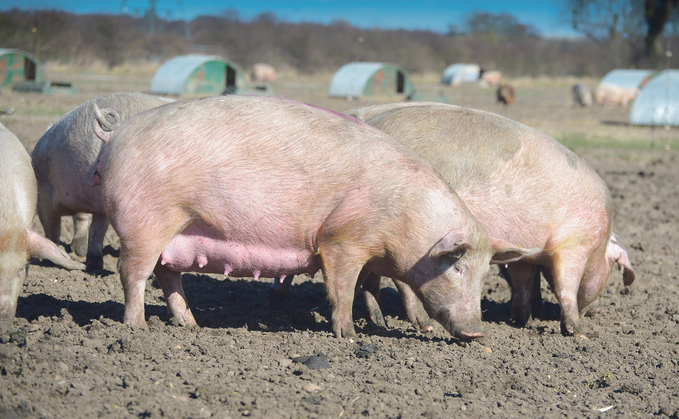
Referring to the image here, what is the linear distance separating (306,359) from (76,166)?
2820 millimetres

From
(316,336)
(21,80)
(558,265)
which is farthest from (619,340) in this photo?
(21,80)

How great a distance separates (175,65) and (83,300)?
18.7 metres

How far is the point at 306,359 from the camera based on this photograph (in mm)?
3689

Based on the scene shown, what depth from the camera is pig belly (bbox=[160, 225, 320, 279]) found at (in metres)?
4.11

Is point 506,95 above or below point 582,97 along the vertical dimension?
below

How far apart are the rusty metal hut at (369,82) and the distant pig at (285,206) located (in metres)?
20.4

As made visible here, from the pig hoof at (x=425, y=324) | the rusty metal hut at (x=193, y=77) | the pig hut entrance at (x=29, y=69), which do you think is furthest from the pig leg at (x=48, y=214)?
the pig hut entrance at (x=29, y=69)

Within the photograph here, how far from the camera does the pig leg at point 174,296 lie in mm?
4340

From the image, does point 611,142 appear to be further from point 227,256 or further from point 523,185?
point 227,256

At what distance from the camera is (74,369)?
3340 mm

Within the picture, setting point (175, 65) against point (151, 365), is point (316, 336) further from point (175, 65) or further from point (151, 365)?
point (175, 65)

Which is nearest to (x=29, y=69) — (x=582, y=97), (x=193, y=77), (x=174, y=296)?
(x=193, y=77)

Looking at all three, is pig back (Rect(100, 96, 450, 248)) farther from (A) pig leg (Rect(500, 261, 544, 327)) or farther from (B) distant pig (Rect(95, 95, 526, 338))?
(A) pig leg (Rect(500, 261, 544, 327))

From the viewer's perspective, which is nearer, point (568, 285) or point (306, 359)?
point (306, 359)
